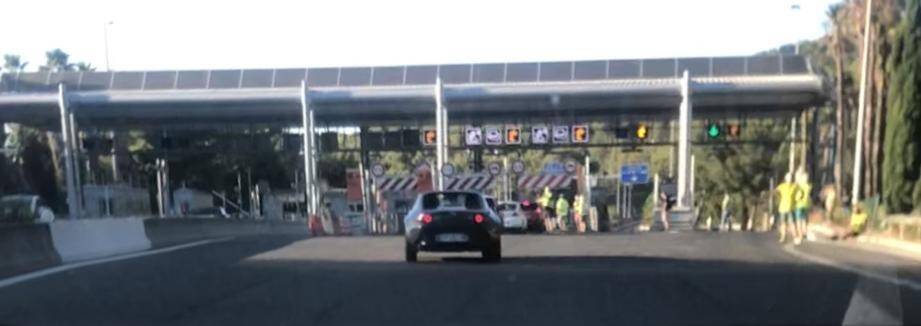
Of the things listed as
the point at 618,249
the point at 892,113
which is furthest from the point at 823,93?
the point at 618,249

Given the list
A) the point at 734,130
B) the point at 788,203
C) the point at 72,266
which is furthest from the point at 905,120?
the point at 72,266

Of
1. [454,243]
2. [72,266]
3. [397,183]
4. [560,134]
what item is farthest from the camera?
[560,134]

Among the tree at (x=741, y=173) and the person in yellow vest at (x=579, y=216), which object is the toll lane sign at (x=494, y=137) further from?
the tree at (x=741, y=173)

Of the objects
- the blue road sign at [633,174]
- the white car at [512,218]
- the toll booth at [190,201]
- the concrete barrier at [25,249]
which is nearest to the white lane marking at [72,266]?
the concrete barrier at [25,249]

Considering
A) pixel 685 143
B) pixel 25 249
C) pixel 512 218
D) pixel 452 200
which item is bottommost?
pixel 512 218

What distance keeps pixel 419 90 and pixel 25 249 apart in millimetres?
31287

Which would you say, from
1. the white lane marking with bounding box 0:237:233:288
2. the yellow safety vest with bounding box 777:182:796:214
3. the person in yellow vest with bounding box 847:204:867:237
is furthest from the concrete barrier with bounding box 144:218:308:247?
the person in yellow vest with bounding box 847:204:867:237

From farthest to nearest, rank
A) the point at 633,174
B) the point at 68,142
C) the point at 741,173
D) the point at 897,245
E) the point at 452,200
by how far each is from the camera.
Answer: the point at 741,173, the point at 633,174, the point at 68,142, the point at 897,245, the point at 452,200

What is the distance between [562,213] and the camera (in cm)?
4716

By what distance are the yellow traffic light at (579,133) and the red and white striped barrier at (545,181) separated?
1684mm

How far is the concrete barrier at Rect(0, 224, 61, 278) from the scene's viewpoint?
18.4 metres

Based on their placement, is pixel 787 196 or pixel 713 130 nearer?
pixel 787 196

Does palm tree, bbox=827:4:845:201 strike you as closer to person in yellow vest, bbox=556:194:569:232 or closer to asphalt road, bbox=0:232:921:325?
person in yellow vest, bbox=556:194:569:232

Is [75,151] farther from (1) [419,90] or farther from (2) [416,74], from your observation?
(1) [419,90]
